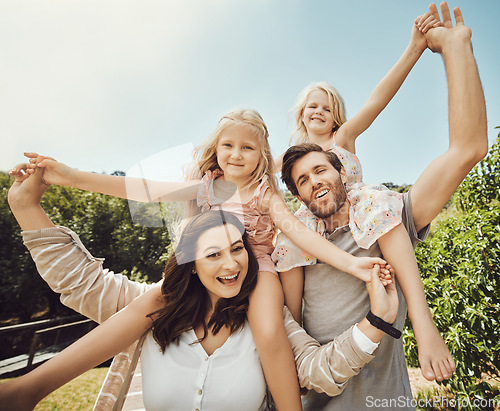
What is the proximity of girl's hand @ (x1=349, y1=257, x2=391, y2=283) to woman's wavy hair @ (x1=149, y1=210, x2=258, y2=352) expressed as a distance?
0.49 meters

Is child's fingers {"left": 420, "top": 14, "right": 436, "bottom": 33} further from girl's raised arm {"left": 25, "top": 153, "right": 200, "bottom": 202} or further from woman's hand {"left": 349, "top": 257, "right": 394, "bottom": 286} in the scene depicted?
girl's raised arm {"left": 25, "top": 153, "right": 200, "bottom": 202}

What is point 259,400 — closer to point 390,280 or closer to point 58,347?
point 390,280

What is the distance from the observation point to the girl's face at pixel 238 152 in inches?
68.7

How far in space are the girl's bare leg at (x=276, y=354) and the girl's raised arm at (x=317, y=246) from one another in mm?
314

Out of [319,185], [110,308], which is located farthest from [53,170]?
[319,185]

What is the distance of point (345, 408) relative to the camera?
1368 mm

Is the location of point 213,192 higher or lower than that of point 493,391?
higher

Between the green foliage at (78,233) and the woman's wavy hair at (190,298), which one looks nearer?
the woman's wavy hair at (190,298)

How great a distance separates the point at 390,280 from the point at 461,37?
43.2 inches

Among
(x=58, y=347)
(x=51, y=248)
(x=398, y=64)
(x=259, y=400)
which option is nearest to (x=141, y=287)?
(x=51, y=248)

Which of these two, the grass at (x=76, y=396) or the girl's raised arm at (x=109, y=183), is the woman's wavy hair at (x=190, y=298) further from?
the grass at (x=76, y=396)

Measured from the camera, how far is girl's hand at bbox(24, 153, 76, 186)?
142 centimetres

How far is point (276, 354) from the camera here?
1316 millimetres

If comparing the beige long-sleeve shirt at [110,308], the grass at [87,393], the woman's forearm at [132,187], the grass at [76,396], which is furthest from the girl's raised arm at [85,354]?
the grass at [76,396]
